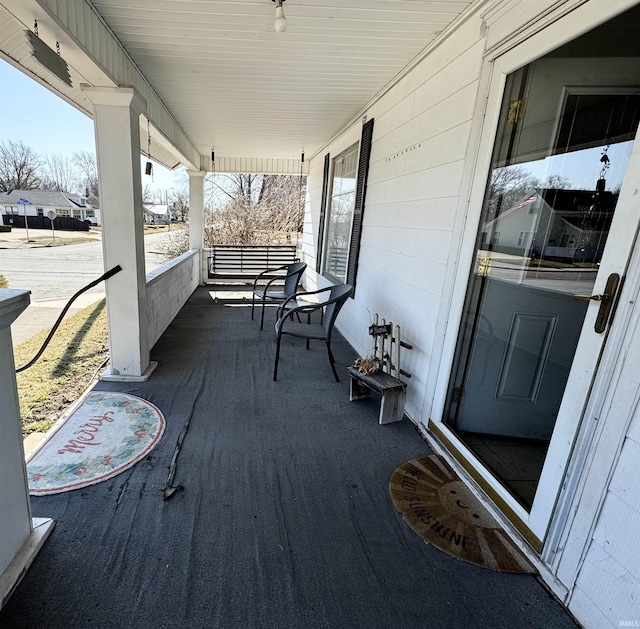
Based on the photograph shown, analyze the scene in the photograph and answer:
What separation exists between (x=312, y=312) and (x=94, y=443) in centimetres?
298

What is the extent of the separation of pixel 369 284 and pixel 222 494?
2223mm

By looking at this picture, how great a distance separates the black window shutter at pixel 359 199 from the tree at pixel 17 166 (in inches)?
150

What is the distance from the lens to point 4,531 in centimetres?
116

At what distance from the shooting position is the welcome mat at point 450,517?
138cm

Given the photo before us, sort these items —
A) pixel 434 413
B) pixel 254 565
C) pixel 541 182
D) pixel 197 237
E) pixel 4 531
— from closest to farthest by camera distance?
pixel 4 531 < pixel 254 565 < pixel 541 182 < pixel 434 413 < pixel 197 237

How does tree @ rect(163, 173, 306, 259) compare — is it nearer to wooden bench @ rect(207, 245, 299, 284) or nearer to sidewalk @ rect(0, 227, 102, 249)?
wooden bench @ rect(207, 245, 299, 284)

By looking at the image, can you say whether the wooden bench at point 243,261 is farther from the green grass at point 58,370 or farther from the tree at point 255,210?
the green grass at point 58,370

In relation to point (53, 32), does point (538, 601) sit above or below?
below

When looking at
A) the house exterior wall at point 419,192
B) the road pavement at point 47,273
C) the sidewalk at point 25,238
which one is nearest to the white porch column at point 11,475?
the house exterior wall at point 419,192

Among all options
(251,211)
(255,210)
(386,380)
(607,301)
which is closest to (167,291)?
(386,380)

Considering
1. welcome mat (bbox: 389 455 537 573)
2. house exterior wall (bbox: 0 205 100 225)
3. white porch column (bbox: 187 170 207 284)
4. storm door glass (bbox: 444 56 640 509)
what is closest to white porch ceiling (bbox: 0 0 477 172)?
storm door glass (bbox: 444 56 640 509)

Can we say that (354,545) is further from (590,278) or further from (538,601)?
(590,278)

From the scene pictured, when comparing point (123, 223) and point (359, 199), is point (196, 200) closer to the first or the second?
point (359, 199)

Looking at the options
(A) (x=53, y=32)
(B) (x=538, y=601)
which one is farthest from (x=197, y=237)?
(B) (x=538, y=601)
